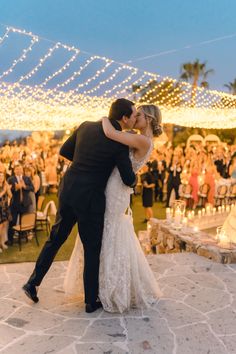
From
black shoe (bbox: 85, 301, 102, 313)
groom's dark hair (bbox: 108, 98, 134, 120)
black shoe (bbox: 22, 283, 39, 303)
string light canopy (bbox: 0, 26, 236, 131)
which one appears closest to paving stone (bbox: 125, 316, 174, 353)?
black shoe (bbox: 85, 301, 102, 313)

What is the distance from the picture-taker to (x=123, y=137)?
9.50ft

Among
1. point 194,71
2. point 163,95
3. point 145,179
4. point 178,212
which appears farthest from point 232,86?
point 178,212

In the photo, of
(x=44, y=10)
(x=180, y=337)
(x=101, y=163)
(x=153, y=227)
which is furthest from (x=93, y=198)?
(x=44, y=10)

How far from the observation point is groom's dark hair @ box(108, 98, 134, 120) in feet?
9.70

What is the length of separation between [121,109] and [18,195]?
483cm

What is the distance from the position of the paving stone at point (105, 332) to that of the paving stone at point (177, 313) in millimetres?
421

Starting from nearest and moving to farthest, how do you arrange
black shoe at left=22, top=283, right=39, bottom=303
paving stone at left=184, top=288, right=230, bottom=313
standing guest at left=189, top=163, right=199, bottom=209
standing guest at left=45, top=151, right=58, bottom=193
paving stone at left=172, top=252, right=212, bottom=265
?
black shoe at left=22, top=283, right=39, bottom=303 < paving stone at left=184, top=288, right=230, bottom=313 < paving stone at left=172, top=252, right=212, bottom=265 < standing guest at left=189, top=163, right=199, bottom=209 < standing guest at left=45, top=151, right=58, bottom=193

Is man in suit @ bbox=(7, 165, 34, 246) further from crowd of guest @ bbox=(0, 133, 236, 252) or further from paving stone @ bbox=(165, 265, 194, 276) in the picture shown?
paving stone @ bbox=(165, 265, 194, 276)

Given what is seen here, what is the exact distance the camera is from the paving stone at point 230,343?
2.75m

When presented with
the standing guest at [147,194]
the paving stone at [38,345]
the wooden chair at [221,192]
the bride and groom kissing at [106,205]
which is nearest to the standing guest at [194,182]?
the wooden chair at [221,192]

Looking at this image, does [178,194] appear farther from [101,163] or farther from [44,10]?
[44,10]

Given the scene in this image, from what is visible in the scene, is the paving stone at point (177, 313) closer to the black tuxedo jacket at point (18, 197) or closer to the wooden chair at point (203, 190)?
the black tuxedo jacket at point (18, 197)

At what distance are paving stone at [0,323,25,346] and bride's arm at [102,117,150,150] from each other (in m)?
1.60

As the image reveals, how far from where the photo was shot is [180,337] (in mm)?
2875
